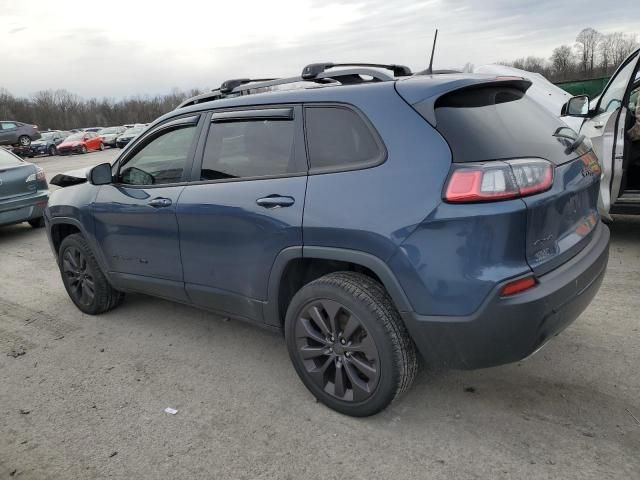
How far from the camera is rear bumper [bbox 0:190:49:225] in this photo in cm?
772

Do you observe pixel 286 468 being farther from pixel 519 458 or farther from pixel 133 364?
pixel 133 364

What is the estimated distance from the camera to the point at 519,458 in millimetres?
2387

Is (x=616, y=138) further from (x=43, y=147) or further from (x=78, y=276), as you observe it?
(x=43, y=147)

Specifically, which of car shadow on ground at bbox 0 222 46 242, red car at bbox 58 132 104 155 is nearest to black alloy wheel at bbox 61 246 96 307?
car shadow on ground at bbox 0 222 46 242

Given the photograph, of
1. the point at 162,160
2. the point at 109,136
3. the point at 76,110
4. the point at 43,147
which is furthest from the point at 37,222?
the point at 76,110

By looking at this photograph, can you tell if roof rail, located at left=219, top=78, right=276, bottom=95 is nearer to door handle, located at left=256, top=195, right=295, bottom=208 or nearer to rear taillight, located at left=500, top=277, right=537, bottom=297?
door handle, located at left=256, top=195, right=295, bottom=208

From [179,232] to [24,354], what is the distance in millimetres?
1647

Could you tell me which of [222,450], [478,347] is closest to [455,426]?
[478,347]

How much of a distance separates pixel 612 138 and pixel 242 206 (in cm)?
391

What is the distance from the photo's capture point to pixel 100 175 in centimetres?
400

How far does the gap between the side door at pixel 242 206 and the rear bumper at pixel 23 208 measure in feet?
18.5

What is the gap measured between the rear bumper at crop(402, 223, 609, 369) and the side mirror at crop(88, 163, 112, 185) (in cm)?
271

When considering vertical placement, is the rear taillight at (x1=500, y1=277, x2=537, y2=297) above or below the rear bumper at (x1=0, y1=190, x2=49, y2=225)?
above

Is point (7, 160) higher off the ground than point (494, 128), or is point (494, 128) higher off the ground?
point (494, 128)
